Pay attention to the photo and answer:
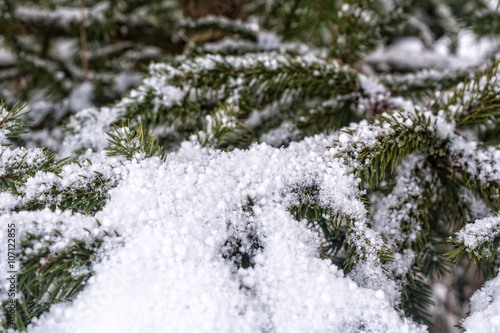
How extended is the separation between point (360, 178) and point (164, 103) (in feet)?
1.60

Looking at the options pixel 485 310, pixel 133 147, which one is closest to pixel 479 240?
pixel 485 310

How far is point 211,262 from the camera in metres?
0.46

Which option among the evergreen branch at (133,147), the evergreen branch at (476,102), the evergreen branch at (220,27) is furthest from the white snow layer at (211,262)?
the evergreen branch at (220,27)

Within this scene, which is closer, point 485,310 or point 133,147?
point 485,310

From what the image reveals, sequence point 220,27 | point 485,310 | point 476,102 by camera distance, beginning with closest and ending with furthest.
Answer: point 485,310 → point 476,102 → point 220,27

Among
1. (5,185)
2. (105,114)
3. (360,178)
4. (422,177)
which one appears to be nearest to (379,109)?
(422,177)

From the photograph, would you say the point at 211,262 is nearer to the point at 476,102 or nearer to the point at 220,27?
the point at 476,102

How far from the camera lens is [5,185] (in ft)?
1.69

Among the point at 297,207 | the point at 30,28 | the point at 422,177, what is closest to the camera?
the point at 297,207

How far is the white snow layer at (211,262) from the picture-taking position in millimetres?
417

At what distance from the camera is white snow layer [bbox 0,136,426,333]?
0.42 metres

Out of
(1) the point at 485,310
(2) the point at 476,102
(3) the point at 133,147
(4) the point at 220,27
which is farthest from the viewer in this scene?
(4) the point at 220,27

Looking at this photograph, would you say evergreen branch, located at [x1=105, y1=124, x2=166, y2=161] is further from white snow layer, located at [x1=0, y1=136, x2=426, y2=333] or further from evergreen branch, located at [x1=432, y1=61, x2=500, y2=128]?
evergreen branch, located at [x1=432, y1=61, x2=500, y2=128]

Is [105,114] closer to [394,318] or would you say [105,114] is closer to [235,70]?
[235,70]
